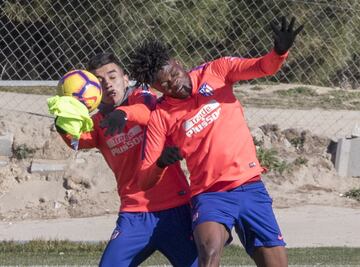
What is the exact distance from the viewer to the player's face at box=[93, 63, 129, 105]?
6.15m

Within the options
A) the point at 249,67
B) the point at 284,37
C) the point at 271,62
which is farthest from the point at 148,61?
the point at 284,37

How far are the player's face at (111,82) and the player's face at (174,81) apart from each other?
0.30m

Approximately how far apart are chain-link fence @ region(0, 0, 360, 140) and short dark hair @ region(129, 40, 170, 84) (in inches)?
240

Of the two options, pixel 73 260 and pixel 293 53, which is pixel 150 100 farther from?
pixel 293 53

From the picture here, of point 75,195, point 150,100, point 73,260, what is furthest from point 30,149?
point 150,100

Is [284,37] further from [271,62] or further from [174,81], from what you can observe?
[174,81]

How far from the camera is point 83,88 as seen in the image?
232 inches

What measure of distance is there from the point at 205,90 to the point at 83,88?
69 centimetres

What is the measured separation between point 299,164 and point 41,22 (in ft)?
11.3

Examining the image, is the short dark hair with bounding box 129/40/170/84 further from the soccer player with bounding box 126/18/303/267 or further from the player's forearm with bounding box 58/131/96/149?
the player's forearm with bounding box 58/131/96/149

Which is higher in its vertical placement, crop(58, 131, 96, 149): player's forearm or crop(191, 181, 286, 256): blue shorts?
crop(58, 131, 96, 149): player's forearm

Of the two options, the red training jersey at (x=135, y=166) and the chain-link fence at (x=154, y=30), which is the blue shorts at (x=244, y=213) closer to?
the red training jersey at (x=135, y=166)

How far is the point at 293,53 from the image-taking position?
42.6 ft

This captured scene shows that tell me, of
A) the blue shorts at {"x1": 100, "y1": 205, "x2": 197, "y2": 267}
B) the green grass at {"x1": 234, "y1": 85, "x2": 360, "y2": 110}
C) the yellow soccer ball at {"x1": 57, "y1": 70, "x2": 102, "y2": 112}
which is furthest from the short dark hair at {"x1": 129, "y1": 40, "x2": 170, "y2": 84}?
the green grass at {"x1": 234, "y1": 85, "x2": 360, "y2": 110}
